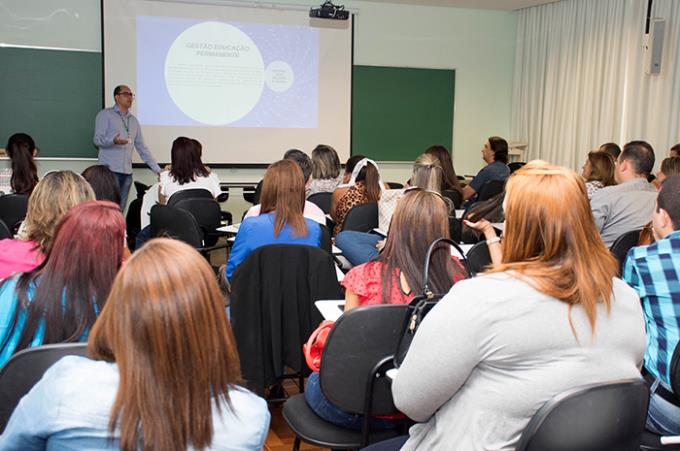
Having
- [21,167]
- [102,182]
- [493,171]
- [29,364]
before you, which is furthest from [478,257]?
[21,167]

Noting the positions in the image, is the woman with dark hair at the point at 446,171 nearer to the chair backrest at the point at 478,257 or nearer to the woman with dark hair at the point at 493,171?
the woman with dark hair at the point at 493,171

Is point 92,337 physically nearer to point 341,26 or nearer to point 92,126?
point 92,126

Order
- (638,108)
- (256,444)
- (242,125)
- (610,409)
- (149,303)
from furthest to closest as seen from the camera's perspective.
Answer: (242,125) → (638,108) → (610,409) → (256,444) → (149,303)

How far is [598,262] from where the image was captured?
1565 millimetres

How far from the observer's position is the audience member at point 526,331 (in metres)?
1.46

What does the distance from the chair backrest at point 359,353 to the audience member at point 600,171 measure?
12.2ft

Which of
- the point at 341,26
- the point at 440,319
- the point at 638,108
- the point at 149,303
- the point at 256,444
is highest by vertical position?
the point at 341,26

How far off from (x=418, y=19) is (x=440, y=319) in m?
8.12

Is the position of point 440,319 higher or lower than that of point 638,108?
lower

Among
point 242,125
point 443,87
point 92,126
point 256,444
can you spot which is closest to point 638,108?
point 443,87

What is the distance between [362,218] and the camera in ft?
14.6

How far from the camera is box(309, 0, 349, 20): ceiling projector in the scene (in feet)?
26.7

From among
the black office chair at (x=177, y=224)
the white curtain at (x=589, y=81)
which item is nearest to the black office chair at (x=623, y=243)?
the black office chair at (x=177, y=224)

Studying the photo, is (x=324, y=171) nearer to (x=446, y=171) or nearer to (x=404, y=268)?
(x=446, y=171)
